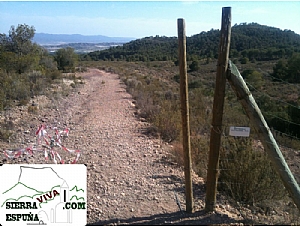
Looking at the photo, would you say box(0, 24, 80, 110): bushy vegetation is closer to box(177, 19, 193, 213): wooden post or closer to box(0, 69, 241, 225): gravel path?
box(0, 69, 241, 225): gravel path

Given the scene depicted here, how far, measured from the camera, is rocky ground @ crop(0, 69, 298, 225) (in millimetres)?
4027

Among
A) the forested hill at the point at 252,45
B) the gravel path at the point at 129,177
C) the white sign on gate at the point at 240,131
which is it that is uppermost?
the forested hill at the point at 252,45

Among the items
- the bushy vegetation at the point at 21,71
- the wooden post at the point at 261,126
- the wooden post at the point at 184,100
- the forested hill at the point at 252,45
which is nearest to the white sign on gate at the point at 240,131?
the wooden post at the point at 261,126

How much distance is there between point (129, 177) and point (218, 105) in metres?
2.57

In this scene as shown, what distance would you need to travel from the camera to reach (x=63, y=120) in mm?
9461

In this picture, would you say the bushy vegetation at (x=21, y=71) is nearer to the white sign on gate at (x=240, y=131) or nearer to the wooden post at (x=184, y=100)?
the wooden post at (x=184, y=100)

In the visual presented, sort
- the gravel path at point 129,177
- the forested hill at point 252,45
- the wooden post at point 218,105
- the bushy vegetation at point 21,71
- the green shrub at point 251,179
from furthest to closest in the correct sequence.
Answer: the forested hill at point 252,45 → the bushy vegetation at point 21,71 → the green shrub at point 251,179 → the gravel path at point 129,177 → the wooden post at point 218,105

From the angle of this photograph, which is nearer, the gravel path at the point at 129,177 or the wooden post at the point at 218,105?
the wooden post at the point at 218,105

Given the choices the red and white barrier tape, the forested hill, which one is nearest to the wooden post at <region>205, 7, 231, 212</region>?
the red and white barrier tape

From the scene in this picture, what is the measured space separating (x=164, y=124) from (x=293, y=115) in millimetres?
4723

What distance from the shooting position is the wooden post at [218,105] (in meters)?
3.14

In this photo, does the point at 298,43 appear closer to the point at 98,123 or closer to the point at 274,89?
the point at 274,89

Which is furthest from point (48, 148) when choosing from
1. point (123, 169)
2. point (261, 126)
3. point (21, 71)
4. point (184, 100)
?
point (21, 71)

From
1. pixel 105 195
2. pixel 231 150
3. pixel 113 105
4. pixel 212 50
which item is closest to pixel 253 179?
pixel 231 150
